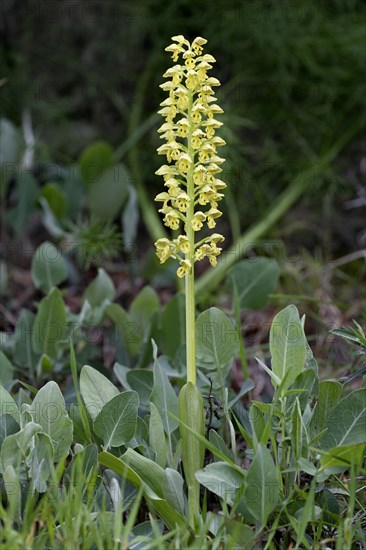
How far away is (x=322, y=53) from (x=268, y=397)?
192cm

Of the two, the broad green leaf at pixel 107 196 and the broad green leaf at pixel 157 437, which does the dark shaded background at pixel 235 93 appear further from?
the broad green leaf at pixel 157 437

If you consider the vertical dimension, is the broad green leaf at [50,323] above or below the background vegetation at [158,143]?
below

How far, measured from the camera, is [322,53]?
329 cm

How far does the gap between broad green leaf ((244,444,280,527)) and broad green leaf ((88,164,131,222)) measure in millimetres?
1513

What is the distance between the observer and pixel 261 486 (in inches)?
52.0

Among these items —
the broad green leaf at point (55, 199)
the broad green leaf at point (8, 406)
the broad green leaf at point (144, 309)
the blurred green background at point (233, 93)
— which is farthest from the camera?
the blurred green background at point (233, 93)

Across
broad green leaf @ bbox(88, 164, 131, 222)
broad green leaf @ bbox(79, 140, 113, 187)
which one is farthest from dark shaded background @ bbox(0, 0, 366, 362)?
broad green leaf @ bbox(88, 164, 131, 222)

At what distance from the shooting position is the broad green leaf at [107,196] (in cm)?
268

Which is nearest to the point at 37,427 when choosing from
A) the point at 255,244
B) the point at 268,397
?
the point at 268,397

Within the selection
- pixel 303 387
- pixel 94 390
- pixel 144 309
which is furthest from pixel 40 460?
pixel 144 309

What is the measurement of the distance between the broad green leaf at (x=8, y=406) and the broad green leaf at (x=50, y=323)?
16.7 inches

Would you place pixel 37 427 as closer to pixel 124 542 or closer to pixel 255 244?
pixel 124 542

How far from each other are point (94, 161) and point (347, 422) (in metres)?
1.67

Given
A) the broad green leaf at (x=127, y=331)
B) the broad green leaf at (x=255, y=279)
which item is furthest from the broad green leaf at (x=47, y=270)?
the broad green leaf at (x=255, y=279)
